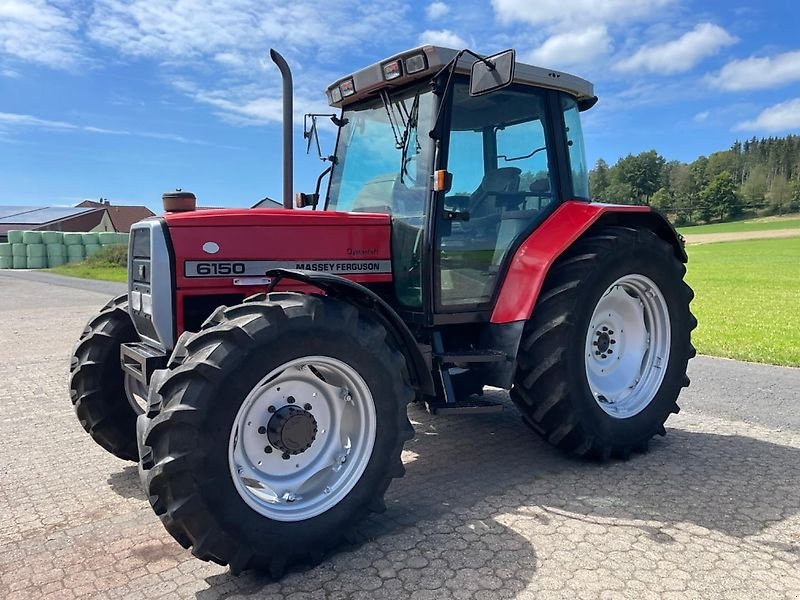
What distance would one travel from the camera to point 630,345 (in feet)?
15.6

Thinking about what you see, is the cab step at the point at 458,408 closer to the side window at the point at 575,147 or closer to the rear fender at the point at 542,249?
the rear fender at the point at 542,249

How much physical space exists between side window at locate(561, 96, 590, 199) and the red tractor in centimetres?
2

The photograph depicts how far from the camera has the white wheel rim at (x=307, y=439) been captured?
3.01m

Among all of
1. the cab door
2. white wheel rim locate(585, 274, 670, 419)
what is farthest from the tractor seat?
white wheel rim locate(585, 274, 670, 419)

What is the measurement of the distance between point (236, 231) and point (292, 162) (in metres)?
0.93

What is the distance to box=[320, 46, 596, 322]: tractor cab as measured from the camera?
3959 mm

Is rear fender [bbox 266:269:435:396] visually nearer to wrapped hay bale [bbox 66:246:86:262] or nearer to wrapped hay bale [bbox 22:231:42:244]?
wrapped hay bale [bbox 66:246:86:262]

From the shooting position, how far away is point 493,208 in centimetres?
429

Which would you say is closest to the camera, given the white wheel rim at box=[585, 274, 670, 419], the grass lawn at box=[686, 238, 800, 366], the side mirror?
the side mirror

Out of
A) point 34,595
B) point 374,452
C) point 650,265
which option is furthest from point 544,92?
point 34,595

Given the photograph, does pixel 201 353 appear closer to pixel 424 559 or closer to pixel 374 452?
Answer: pixel 374 452

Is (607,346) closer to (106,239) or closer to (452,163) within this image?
(452,163)

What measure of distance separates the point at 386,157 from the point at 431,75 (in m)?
0.63

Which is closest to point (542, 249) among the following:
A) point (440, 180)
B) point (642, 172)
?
point (440, 180)
